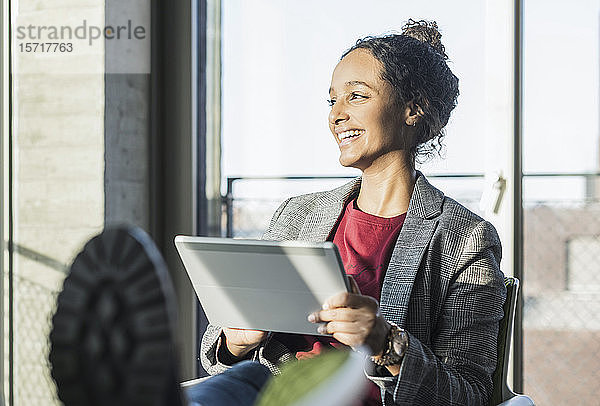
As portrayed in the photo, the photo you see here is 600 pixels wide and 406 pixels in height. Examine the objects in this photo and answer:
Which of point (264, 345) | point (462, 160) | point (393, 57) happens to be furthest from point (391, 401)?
point (462, 160)

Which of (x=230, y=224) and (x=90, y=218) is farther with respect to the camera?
(x=230, y=224)

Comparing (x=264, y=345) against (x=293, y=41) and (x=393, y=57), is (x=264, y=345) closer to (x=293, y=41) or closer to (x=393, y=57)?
(x=393, y=57)

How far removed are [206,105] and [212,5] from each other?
383 mm

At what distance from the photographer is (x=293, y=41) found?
2764 millimetres

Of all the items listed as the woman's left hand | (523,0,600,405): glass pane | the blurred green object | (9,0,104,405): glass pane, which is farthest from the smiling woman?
(9,0,104,405): glass pane

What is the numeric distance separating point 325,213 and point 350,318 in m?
0.54

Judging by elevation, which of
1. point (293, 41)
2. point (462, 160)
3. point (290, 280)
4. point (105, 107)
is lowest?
point (290, 280)

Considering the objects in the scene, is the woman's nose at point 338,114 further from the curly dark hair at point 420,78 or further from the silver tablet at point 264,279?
the silver tablet at point 264,279

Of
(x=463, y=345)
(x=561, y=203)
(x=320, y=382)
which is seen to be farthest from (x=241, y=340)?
(x=561, y=203)

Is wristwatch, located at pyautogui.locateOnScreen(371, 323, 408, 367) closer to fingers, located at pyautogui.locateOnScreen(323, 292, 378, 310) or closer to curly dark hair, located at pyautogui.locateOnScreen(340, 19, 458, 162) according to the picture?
fingers, located at pyautogui.locateOnScreen(323, 292, 378, 310)

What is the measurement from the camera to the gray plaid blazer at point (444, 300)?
4.50 feet

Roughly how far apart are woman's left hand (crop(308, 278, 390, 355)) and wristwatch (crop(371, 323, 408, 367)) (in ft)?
0.20

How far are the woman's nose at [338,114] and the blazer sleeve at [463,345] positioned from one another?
371mm

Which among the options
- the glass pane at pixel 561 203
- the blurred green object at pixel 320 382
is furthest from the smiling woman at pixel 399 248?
the glass pane at pixel 561 203
